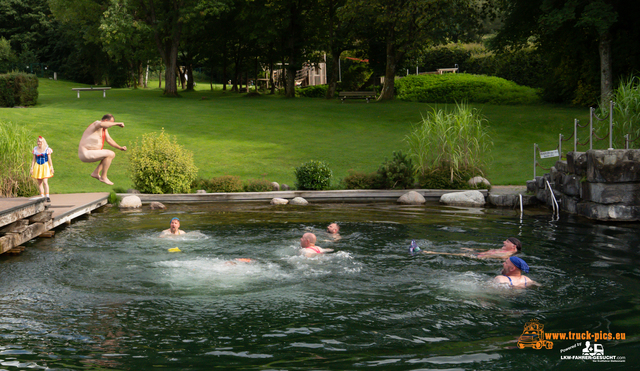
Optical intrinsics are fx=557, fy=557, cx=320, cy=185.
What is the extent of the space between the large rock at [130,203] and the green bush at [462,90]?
1094 inches

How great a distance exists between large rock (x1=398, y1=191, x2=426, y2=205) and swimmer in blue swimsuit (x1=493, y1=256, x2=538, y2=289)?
25.5 feet

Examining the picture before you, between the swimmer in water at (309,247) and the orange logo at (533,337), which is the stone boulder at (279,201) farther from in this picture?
the orange logo at (533,337)

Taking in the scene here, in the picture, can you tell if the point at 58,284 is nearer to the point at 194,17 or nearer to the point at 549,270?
the point at 549,270

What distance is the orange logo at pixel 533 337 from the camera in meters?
6.27

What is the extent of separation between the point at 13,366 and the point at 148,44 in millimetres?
44864

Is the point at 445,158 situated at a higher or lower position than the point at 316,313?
higher

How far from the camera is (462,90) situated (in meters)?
40.2

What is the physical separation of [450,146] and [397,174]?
1.85 metres

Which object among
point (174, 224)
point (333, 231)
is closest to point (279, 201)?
point (333, 231)

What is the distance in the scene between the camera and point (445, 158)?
1777 cm

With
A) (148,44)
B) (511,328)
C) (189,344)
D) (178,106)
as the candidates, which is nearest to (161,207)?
(189,344)

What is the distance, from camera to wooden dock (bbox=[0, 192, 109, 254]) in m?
10.6

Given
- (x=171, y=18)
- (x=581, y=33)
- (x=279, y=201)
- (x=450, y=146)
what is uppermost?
(x=171, y=18)

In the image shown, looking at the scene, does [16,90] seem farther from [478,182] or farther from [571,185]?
[571,185]
